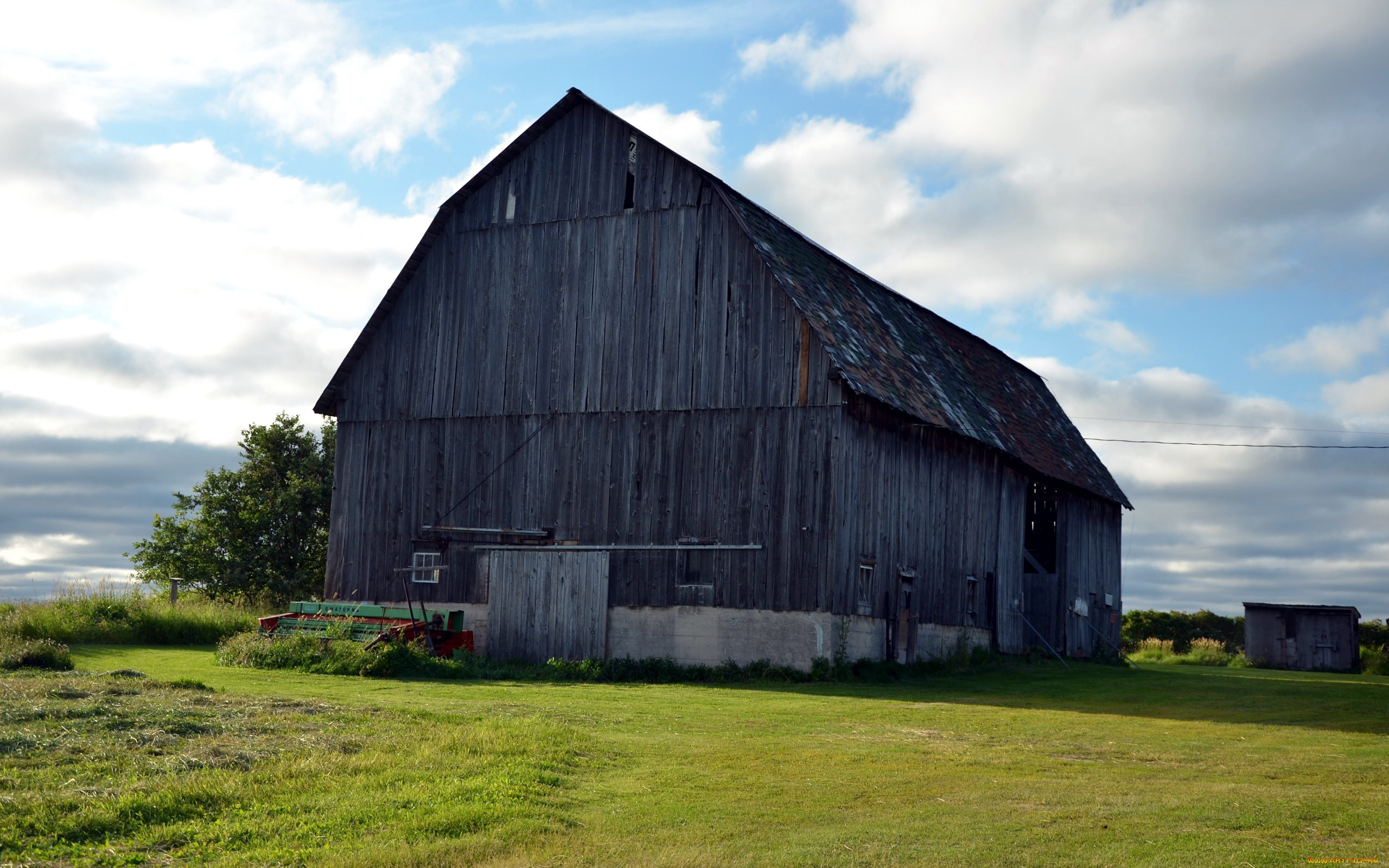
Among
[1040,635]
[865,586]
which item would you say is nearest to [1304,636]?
[1040,635]

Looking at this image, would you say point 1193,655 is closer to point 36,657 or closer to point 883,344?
point 883,344

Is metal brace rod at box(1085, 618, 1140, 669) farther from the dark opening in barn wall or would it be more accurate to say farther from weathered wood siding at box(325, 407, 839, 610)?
weathered wood siding at box(325, 407, 839, 610)

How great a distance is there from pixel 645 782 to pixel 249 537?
36299 millimetres

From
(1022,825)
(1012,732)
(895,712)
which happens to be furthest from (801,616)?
(1022,825)

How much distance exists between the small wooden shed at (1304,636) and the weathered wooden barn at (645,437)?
15.2 metres

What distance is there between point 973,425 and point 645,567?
392 inches

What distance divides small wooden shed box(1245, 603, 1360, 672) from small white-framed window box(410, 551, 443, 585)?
2871 centimetres

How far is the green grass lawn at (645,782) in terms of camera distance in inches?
349

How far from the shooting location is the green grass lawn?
349 inches

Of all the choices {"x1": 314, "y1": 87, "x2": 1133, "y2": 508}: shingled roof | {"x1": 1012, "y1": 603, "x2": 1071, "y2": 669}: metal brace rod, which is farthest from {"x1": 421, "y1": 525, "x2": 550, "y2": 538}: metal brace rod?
{"x1": 1012, "y1": 603, "x2": 1071, "y2": 669}: metal brace rod

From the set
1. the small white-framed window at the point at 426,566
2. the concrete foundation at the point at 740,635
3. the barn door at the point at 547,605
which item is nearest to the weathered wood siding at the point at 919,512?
the concrete foundation at the point at 740,635

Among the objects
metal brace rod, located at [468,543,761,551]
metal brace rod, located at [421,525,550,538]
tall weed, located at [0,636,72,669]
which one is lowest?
tall weed, located at [0,636,72,669]

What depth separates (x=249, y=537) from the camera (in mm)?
44281

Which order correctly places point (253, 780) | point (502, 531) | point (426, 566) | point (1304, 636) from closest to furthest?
point (253, 780) < point (502, 531) < point (426, 566) < point (1304, 636)
